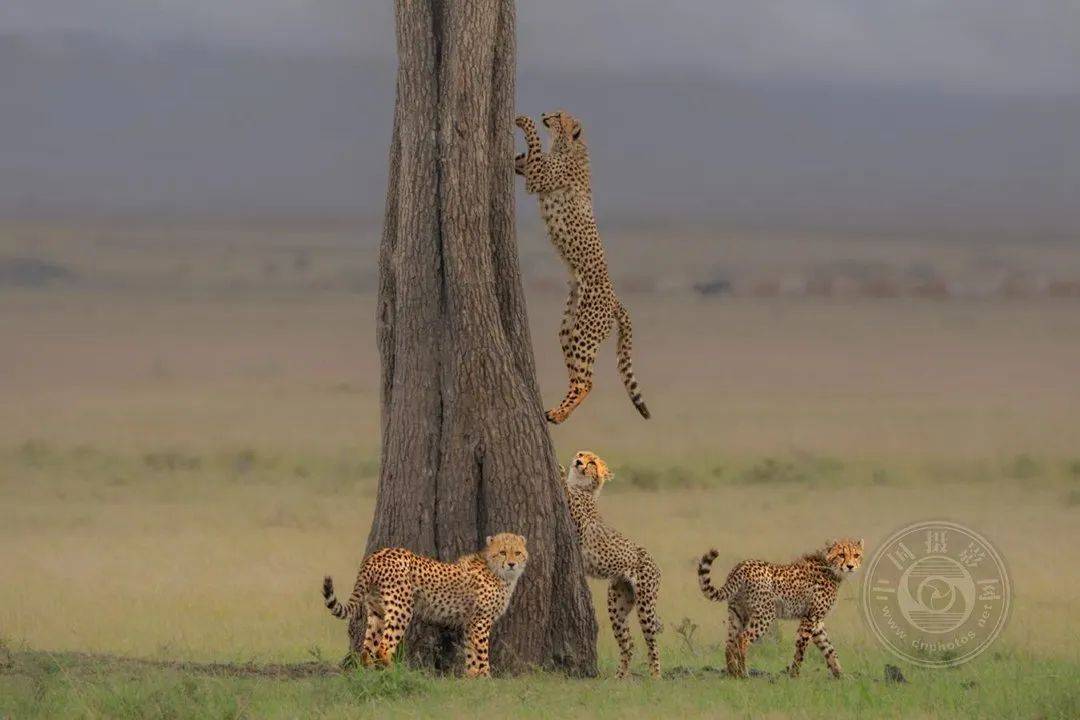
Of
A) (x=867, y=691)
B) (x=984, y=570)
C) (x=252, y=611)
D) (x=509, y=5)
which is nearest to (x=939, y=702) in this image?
(x=867, y=691)

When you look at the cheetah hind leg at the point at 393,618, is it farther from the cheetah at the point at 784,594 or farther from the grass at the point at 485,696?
the cheetah at the point at 784,594

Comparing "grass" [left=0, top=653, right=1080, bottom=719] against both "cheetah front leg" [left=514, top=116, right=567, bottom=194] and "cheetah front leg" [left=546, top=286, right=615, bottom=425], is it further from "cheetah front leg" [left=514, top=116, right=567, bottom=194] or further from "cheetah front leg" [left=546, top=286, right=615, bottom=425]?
"cheetah front leg" [left=514, top=116, right=567, bottom=194]

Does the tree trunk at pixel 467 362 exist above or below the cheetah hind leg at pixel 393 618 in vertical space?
above

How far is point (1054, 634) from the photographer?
11.8 m

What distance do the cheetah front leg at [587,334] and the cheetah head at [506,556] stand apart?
65.4 inches

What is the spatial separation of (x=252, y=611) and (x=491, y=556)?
466cm

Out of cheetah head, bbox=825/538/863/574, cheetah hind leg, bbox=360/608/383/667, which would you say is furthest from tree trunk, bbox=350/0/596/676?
cheetah head, bbox=825/538/863/574

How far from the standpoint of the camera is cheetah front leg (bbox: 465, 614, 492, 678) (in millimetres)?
8742

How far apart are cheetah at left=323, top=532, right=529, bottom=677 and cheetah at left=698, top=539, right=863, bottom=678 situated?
1.27 m

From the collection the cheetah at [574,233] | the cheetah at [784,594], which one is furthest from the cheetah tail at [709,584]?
the cheetah at [574,233]

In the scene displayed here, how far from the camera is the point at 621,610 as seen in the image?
1005 cm

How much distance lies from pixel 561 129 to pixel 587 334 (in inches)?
49.5

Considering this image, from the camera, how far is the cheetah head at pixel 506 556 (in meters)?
8.74

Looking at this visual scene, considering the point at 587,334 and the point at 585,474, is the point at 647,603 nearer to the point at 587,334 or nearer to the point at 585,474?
the point at 585,474
